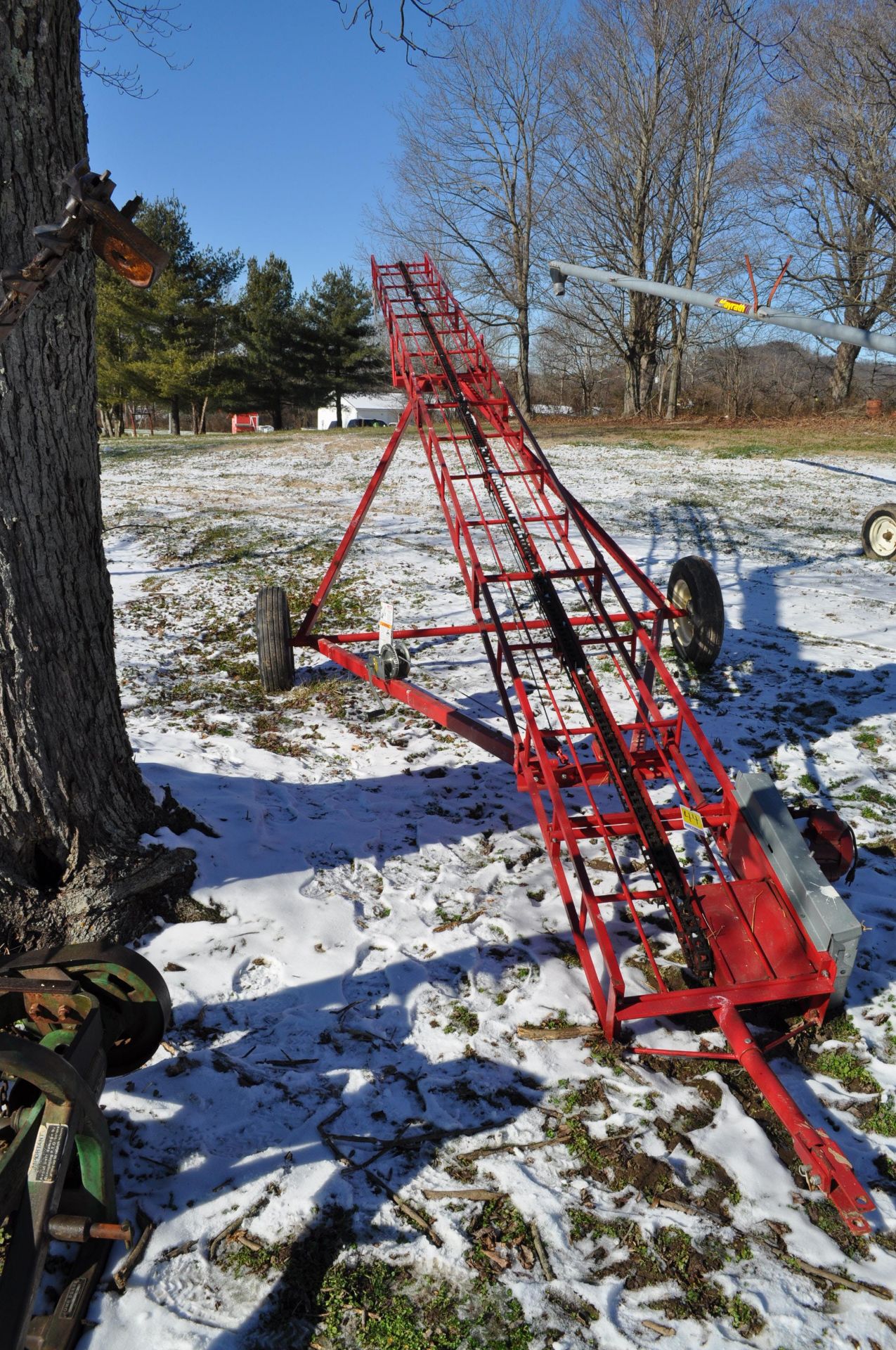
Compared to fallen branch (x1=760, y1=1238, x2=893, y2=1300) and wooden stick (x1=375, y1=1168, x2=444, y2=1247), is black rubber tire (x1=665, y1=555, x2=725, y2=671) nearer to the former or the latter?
fallen branch (x1=760, y1=1238, x2=893, y2=1300)

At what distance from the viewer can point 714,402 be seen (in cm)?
3222

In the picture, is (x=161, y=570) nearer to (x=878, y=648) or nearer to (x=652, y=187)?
(x=878, y=648)

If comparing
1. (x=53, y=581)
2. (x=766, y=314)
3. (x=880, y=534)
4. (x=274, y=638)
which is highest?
(x=766, y=314)

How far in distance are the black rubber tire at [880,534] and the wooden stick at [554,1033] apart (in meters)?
9.09

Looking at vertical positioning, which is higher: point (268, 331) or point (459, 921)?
point (268, 331)

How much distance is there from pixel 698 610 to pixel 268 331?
1416 inches

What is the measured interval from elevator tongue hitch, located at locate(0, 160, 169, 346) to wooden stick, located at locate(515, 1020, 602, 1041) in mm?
3037

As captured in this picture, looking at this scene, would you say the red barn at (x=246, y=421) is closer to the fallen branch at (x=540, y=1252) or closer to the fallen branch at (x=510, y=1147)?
the fallen branch at (x=510, y=1147)

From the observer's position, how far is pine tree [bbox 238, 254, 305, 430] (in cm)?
3741

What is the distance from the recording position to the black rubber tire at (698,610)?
6551mm

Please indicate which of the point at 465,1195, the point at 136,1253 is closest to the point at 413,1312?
the point at 465,1195

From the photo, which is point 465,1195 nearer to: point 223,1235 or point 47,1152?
point 223,1235

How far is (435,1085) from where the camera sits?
10.6 feet

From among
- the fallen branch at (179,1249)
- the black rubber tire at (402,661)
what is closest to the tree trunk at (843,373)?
the black rubber tire at (402,661)
